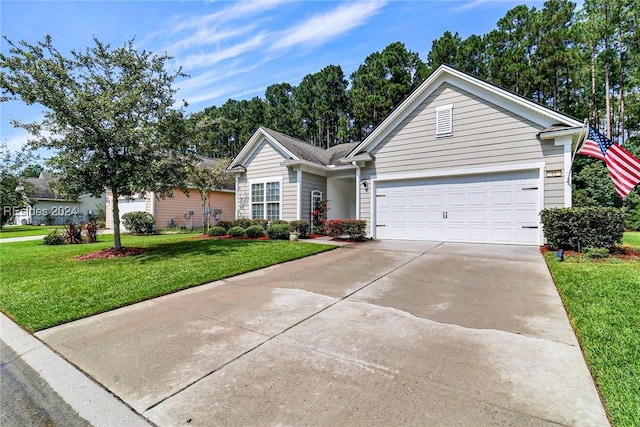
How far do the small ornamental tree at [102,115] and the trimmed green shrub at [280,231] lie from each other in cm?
416

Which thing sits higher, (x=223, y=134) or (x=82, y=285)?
(x=223, y=134)

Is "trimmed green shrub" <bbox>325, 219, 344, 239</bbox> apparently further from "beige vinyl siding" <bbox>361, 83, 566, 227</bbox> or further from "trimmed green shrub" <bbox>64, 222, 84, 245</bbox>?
"trimmed green shrub" <bbox>64, 222, 84, 245</bbox>

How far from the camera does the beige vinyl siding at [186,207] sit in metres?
19.5

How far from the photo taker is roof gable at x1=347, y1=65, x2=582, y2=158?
8.84 meters

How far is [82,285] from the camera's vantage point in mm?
5676

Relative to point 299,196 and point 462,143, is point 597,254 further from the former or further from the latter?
point 299,196

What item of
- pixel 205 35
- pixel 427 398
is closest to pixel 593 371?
pixel 427 398

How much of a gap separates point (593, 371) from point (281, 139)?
1358 centimetres

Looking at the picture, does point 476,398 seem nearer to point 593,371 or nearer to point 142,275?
point 593,371

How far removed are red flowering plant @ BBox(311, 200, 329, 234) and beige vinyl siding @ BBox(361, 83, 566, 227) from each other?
285 cm

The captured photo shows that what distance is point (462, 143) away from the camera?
10.2 metres

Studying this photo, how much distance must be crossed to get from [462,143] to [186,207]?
17836 millimetres

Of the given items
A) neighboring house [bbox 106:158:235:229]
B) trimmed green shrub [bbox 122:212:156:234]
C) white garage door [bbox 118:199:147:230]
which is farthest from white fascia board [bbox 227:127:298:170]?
white garage door [bbox 118:199:147:230]

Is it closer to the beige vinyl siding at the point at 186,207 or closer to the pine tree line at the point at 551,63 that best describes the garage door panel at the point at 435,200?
the pine tree line at the point at 551,63
